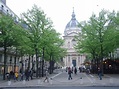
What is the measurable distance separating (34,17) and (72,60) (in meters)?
140

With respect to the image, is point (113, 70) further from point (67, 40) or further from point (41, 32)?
point (67, 40)

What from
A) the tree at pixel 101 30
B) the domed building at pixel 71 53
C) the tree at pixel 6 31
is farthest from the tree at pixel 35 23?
the domed building at pixel 71 53

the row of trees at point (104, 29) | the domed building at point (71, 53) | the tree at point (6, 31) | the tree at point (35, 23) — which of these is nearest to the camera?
the tree at point (6, 31)

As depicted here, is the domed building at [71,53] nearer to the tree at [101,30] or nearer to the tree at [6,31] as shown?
the tree at [101,30]

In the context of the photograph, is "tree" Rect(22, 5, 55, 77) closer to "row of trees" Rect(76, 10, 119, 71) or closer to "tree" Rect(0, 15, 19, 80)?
"tree" Rect(0, 15, 19, 80)

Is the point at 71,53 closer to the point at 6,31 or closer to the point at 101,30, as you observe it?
the point at 101,30

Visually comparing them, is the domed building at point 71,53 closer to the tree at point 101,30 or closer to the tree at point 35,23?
the tree at point 101,30

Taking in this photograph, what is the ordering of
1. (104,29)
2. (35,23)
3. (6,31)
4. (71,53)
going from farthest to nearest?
(71,53) < (104,29) < (35,23) < (6,31)

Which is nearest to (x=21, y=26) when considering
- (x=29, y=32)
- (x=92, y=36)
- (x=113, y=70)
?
(x=29, y=32)

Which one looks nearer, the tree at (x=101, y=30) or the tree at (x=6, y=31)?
the tree at (x=6, y=31)

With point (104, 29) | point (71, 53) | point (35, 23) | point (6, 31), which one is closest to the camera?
point (6, 31)

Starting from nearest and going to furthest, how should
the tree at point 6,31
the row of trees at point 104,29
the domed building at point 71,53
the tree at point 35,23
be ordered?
the tree at point 6,31, the tree at point 35,23, the row of trees at point 104,29, the domed building at point 71,53

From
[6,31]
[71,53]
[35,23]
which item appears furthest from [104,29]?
[71,53]

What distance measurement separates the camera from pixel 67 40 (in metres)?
183
